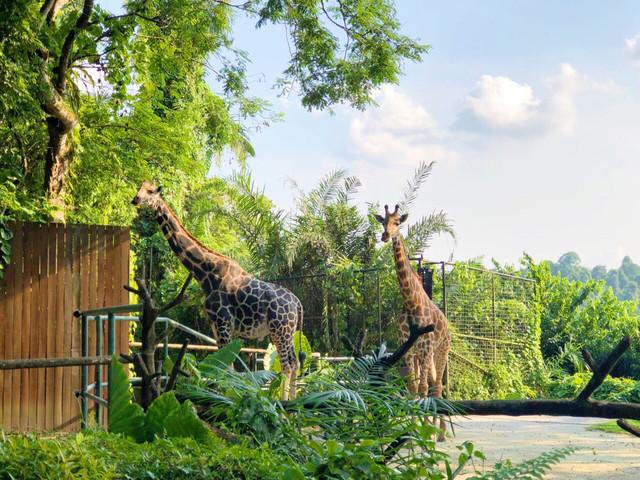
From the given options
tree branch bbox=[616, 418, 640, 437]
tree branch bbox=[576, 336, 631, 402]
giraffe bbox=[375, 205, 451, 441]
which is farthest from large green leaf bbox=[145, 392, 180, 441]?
giraffe bbox=[375, 205, 451, 441]

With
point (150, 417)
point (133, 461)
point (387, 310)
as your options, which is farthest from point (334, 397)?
point (387, 310)

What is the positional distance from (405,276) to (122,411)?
5.95 meters

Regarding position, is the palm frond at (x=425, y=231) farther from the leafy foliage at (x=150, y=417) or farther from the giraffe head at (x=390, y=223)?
the leafy foliage at (x=150, y=417)

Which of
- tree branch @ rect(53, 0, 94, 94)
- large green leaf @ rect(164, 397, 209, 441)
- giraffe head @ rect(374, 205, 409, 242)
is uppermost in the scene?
tree branch @ rect(53, 0, 94, 94)

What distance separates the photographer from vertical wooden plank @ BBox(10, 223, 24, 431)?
803cm

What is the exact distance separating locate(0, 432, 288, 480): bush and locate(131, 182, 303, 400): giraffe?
16.7ft

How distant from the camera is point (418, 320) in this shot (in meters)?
8.98

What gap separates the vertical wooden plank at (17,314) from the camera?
803 centimetres

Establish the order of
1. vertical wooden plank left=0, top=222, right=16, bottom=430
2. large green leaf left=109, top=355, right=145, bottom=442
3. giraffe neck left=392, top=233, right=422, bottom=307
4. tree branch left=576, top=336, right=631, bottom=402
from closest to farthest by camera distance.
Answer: tree branch left=576, top=336, right=631, bottom=402 < large green leaf left=109, top=355, right=145, bottom=442 < vertical wooden plank left=0, top=222, right=16, bottom=430 < giraffe neck left=392, top=233, right=422, bottom=307

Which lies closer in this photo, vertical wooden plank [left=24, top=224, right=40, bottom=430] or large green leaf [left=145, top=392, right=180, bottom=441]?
large green leaf [left=145, top=392, right=180, bottom=441]

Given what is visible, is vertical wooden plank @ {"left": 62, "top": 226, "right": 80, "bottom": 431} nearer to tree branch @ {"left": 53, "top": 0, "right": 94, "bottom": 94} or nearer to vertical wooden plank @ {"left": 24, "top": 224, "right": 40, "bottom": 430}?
vertical wooden plank @ {"left": 24, "top": 224, "right": 40, "bottom": 430}

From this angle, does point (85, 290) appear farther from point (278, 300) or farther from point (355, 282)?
point (355, 282)

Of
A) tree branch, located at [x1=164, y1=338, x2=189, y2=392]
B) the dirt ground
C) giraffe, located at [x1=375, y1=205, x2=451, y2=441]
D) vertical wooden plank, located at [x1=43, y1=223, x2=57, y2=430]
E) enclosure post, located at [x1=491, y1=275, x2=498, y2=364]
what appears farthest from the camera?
enclosure post, located at [x1=491, y1=275, x2=498, y2=364]

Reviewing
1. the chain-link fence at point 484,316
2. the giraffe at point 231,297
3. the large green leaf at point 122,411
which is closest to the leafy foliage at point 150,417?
the large green leaf at point 122,411
